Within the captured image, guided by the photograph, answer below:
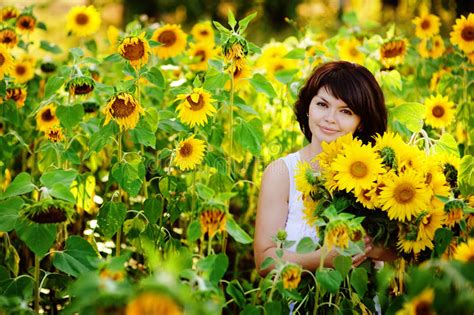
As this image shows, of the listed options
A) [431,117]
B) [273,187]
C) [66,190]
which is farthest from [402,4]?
[66,190]

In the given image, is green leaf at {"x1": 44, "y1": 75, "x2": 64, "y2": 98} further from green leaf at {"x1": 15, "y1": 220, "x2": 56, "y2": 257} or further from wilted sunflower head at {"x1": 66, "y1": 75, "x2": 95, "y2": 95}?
green leaf at {"x1": 15, "y1": 220, "x2": 56, "y2": 257}

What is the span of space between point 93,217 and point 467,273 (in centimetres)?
151

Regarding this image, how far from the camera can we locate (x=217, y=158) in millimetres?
1663

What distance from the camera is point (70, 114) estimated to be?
1.69m

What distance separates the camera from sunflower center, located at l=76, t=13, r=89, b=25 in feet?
7.75

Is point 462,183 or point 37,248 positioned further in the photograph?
point 462,183

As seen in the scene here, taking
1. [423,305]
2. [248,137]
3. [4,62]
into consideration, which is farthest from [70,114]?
[423,305]

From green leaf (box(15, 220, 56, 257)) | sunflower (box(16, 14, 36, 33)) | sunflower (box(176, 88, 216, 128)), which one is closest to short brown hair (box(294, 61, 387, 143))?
sunflower (box(176, 88, 216, 128))

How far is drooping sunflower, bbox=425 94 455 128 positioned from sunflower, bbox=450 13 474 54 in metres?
0.16

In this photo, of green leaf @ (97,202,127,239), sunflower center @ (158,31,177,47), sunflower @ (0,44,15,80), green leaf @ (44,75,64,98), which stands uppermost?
sunflower center @ (158,31,177,47)

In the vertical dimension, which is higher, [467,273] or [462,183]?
[462,183]

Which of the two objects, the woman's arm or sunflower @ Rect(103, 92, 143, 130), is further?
the woman's arm

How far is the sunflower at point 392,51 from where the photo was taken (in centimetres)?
208

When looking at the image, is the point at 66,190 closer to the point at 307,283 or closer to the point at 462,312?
the point at 307,283
